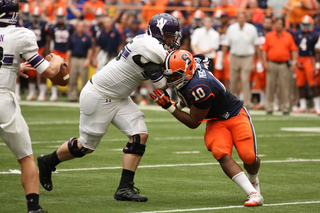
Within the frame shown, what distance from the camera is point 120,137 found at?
9.59 m

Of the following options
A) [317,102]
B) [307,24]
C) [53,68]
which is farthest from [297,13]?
[53,68]

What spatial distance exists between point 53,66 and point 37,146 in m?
4.11

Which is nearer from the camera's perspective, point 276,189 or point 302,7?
point 276,189

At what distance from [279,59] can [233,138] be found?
8.64 meters

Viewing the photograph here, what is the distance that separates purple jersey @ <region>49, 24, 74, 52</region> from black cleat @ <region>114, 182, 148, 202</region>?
442 inches

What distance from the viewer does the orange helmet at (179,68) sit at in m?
4.93

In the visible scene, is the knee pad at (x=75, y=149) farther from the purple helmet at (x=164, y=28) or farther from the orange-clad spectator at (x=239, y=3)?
the orange-clad spectator at (x=239, y=3)

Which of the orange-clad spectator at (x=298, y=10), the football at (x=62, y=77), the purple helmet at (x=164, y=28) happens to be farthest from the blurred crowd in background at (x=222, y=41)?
the football at (x=62, y=77)

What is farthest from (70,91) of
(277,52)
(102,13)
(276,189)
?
(276,189)

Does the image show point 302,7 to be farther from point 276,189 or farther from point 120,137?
point 276,189

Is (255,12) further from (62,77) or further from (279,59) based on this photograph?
(62,77)

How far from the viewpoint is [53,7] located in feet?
63.5

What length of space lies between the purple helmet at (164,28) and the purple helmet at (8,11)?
4.52 feet

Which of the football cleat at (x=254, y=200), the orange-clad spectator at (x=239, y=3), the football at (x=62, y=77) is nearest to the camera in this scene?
the football at (x=62, y=77)
